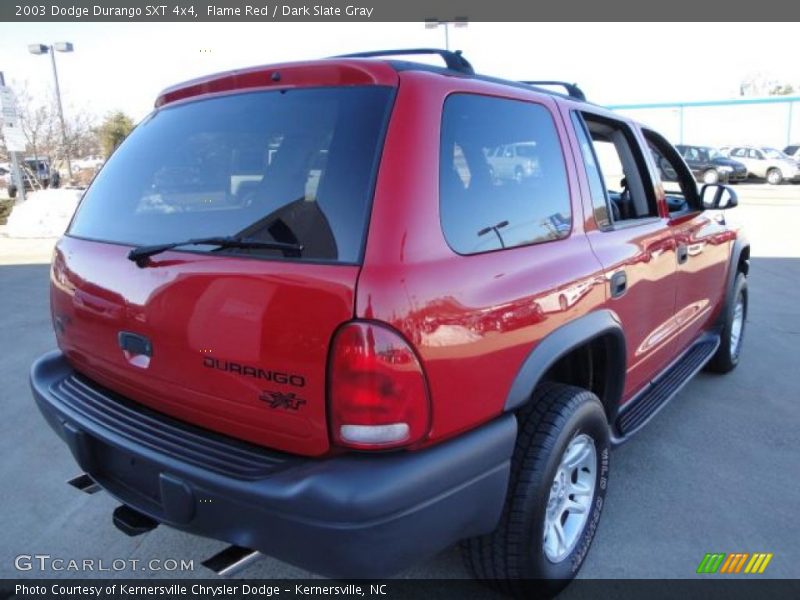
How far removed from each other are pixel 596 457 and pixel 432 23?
15.9 m

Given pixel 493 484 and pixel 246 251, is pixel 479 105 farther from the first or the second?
pixel 493 484

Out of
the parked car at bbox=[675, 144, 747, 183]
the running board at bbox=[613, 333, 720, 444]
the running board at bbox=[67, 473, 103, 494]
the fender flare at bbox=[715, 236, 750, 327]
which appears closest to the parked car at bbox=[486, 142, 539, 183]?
the running board at bbox=[613, 333, 720, 444]

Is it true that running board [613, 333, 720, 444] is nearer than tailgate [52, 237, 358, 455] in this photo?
No

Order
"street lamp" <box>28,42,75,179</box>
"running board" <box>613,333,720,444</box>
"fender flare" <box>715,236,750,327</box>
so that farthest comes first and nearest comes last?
"street lamp" <box>28,42,75,179</box>
"fender flare" <box>715,236,750,327</box>
"running board" <box>613,333,720,444</box>

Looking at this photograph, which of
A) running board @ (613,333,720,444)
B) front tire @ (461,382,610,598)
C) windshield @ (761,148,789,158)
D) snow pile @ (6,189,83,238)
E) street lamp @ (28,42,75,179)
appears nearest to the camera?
front tire @ (461,382,610,598)

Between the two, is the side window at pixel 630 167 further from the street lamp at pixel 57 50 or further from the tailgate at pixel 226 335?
the street lamp at pixel 57 50

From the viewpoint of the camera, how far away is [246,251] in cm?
182

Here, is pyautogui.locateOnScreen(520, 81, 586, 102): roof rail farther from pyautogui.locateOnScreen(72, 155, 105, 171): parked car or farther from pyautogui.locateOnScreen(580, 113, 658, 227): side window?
pyautogui.locateOnScreen(72, 155, 105, 171): parked car

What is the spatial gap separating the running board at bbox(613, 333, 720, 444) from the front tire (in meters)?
0.41

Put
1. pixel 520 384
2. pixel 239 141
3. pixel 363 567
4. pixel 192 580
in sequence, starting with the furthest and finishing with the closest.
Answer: pixel 192 580
pixel 239 141
pixel 520 384
pixel 363 567

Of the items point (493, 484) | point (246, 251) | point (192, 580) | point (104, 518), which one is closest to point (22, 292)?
point (104, 518)

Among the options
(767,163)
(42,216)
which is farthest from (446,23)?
(767,163)

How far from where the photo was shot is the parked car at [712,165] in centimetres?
2556

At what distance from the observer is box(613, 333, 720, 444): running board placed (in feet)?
9.32
